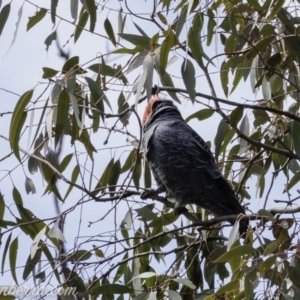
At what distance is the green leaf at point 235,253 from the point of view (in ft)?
6.86

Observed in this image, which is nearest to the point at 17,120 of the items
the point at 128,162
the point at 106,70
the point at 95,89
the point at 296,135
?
the point at 95,89

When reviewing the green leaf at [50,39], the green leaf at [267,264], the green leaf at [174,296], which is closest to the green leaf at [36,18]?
the green leaf at [50,39]

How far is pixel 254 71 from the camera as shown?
268cm

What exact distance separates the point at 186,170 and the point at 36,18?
848mm

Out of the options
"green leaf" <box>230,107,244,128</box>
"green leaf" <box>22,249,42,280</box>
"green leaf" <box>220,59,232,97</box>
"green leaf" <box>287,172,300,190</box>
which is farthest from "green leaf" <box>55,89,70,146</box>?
"green leaf" <box>287,172,300,190</box>

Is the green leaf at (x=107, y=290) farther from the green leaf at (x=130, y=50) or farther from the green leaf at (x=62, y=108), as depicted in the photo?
the green leaf at (x=130, y=50)

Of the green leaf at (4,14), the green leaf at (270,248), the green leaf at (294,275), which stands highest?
the green leaf at (4,14)

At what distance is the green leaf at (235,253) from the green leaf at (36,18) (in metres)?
1.09

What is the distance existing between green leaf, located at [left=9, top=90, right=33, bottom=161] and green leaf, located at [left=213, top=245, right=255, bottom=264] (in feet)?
2.28

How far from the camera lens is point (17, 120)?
2.27 m

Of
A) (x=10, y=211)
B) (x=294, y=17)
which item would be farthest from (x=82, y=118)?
(x=294, y=17)

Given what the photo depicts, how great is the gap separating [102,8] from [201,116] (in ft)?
1.75

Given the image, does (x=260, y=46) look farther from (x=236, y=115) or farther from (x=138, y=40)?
(x=138, y=40)

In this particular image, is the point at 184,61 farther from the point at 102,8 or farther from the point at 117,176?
the point at 117,176
